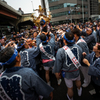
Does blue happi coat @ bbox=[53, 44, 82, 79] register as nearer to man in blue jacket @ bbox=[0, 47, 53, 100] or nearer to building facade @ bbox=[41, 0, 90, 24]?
man in blue jacket @ bbox=[0, 47, 53, 100]

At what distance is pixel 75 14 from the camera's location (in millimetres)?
38219

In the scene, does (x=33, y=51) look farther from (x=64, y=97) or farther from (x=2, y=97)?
(x=64, y=97)

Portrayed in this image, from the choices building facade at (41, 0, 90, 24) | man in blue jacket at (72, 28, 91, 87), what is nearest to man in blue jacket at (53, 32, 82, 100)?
man in blue jacket at (72, 28, 91, 87)

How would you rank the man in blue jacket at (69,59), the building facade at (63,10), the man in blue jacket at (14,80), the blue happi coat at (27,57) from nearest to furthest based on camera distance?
1. the man in blue jacket at (14,80)
2. the man in blue jacket at (69,59)
3. the blue happi coat at (27,57)
4. the building facade at (63,10)

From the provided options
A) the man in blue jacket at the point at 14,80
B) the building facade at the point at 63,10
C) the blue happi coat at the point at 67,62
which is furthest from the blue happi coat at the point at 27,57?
the building facade at the point at 63,10

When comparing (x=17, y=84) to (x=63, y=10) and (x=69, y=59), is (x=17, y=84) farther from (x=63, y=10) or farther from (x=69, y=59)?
(x=63, y=10)

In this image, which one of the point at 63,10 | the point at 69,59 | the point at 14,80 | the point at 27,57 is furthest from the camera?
the point at 63,10

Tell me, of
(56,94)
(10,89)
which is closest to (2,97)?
(10,89)

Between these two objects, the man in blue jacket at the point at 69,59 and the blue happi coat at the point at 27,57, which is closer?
the man in blue jacket at the point at 69,59

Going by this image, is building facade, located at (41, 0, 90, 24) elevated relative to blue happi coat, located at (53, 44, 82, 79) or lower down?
elevated

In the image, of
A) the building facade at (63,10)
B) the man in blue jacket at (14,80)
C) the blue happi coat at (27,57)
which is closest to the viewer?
the man in blue jacket at (14,80)

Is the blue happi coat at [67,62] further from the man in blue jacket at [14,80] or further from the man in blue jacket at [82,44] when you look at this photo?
the man in blue jacket at [14,80]

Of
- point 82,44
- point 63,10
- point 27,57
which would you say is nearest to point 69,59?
point 82,44

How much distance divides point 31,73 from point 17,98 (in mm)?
432
